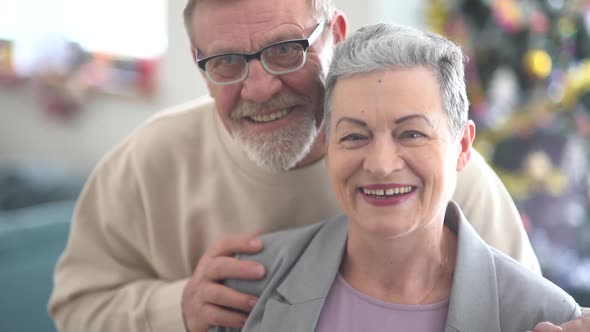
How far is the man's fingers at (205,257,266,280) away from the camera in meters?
1.44

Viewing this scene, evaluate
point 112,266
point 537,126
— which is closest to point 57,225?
point 112,266

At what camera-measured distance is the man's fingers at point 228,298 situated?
56.4 inches

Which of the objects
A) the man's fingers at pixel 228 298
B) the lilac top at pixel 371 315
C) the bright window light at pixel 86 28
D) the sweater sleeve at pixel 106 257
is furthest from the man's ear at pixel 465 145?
the bright window light at pixel 86 28

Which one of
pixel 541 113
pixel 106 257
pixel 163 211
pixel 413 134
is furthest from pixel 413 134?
pixel 541 113

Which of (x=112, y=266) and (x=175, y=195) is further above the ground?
(x=175, y=195)

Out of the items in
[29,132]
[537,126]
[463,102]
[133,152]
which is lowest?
[29,132]

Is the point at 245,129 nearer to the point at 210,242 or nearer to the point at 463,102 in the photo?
the point at 210,242

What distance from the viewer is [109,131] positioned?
4.57 m

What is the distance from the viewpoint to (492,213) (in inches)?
62.9

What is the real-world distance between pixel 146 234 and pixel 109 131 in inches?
113

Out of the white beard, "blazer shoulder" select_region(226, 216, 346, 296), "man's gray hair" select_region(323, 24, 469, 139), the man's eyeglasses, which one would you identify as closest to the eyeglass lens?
the man's eyeglasses

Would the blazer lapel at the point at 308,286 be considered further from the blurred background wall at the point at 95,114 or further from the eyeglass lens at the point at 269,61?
the blurred background wall at the point at 95,114

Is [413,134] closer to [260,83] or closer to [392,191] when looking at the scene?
[392,191]

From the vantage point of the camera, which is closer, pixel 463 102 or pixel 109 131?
pixel 463 102
